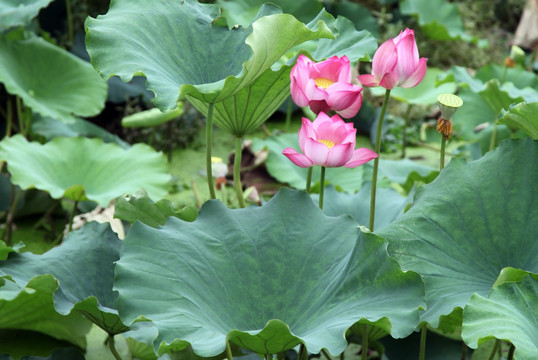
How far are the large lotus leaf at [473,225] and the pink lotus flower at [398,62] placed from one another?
8.0 inches

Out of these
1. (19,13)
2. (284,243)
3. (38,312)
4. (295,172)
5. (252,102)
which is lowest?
(295,172)

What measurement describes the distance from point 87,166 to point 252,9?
147cm

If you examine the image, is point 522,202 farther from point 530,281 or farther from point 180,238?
point 180,238

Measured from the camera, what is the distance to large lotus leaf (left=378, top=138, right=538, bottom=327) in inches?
47.6

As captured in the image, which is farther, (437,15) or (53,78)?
(437,15)

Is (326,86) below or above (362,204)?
above

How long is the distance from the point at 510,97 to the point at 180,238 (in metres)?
1.33

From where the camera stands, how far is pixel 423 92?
3.19 metres

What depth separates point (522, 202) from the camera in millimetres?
1262

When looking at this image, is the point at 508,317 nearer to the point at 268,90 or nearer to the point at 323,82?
the point at 323,82

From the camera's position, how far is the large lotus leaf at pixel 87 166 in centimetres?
210

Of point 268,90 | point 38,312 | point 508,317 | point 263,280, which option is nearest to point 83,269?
point 38,312

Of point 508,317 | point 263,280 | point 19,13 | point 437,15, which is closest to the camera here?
point 508,317

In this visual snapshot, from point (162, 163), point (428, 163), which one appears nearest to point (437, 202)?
point (162, 163)
